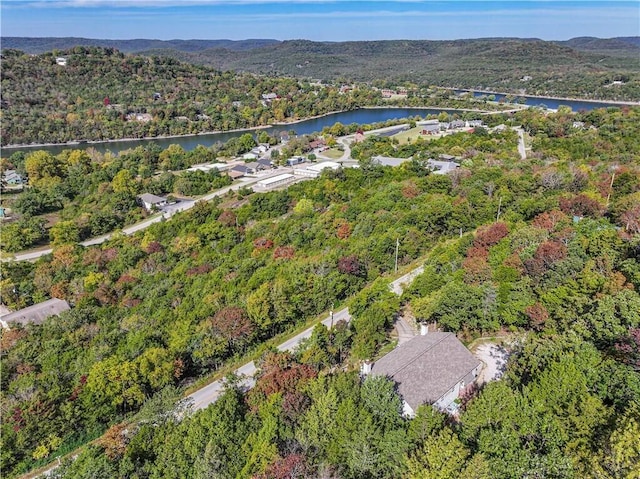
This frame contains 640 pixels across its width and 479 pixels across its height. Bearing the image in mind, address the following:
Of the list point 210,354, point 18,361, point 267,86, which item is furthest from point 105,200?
point 267,86

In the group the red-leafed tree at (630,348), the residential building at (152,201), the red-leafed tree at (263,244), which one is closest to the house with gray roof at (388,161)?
the red-leafed tree at (263,244)

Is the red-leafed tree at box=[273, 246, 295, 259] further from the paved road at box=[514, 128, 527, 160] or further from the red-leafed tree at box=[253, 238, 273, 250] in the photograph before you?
the paved road at box=[514, 128, 527, 160]

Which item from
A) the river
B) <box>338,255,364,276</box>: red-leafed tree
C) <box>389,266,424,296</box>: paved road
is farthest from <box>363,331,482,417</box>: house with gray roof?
the river

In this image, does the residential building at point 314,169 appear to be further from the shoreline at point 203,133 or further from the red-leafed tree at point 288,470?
the red-leafed tree at point 288,470

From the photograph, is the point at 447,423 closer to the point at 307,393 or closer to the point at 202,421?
the point at 307,393

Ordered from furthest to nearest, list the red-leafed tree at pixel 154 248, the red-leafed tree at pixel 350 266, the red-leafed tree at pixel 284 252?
the red-leafed tree at pixel 154 248 < the red-leafed tree at pixel 284 252 < the red-leafed tree at pixel 350 266

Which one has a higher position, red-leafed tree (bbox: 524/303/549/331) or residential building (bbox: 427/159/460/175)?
red-leafed tree (bbox: 524/303/549/331)

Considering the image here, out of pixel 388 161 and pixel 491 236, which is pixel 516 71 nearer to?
pixel 388 161
